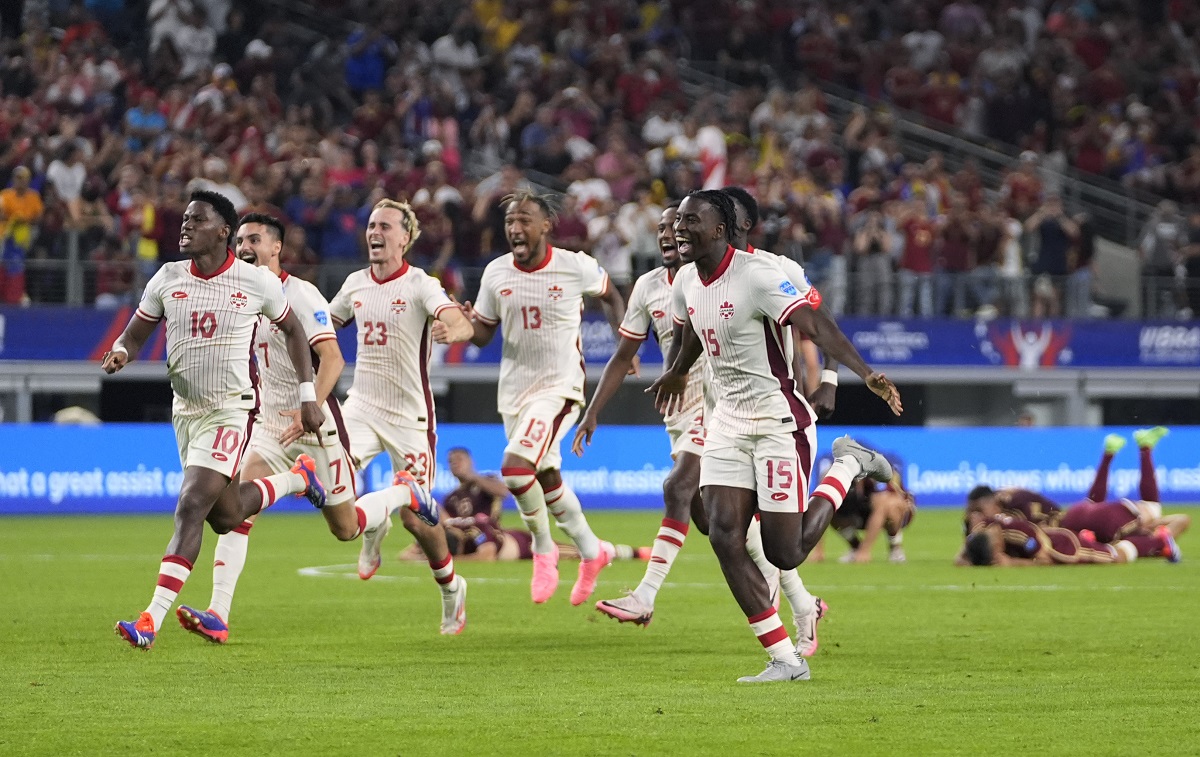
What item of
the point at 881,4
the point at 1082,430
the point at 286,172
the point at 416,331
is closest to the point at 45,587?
the point at 416,331

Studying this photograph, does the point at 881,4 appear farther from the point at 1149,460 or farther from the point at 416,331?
the point at 416,331

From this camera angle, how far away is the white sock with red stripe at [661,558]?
432 inches

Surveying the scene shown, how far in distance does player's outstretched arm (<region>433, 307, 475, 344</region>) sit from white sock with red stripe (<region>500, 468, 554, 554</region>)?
1123 mm

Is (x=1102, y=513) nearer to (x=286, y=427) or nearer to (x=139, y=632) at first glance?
(x=286, y=427)

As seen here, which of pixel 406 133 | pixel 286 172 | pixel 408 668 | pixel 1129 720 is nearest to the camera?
pixel 1129 720

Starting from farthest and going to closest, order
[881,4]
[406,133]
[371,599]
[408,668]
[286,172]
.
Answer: [881,4]
[406,133]
[286,172]
[371,599]
[408,668]

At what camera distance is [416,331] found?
12477 mm

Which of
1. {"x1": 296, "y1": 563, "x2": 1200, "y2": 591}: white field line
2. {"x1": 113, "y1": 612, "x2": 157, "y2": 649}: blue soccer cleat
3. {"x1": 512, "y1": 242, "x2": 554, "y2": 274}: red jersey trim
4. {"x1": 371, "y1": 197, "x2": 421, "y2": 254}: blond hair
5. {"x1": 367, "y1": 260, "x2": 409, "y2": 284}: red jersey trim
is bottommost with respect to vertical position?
{"x1": 296, "y1": 563, "x2": 1200, "y2": 591}: white field line

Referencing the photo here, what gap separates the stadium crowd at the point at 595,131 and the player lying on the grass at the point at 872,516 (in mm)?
5450

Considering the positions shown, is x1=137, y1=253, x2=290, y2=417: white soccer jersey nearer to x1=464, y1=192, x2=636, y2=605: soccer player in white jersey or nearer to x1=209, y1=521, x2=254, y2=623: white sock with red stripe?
x1=209, y1=521, x2=254, y2=623: white sock with red stripe

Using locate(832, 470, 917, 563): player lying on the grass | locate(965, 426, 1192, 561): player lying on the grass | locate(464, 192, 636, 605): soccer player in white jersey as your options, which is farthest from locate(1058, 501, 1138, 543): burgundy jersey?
locate(464, 192, 636, 605): soccer player in white jersey

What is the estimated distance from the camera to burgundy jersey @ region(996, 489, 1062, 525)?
1841cm

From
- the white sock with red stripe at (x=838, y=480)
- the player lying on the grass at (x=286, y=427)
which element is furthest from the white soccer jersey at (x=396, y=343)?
the white sock with red stripe at (x=838, y=480)

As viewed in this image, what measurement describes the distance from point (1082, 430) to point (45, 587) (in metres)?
17.3
